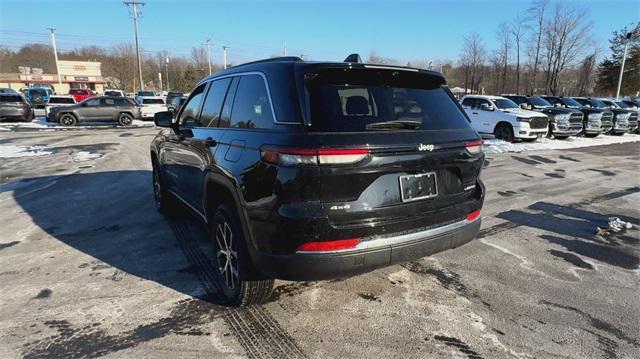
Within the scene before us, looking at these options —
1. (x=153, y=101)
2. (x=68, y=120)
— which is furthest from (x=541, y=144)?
(x=68, y=120)

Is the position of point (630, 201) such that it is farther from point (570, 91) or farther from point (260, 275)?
point (570, 91)

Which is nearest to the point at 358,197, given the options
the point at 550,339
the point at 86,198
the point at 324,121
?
the point at 324,121

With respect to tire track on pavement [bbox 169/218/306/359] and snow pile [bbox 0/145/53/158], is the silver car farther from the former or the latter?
tire track on pavement [bbox 169/218/306/359]

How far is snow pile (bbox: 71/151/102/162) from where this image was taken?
10.6m

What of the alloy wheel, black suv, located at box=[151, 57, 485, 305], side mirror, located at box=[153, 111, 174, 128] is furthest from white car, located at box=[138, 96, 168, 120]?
black suv, located at box=[151, 57, 485, 305]

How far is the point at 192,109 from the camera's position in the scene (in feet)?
14.4

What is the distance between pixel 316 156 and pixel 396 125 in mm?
672

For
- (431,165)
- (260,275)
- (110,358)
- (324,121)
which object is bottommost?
(110,358)

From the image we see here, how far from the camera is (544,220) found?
18.2 ft

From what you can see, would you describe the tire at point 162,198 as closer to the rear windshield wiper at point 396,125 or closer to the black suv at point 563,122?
the rear windshield wiper at point 396,125

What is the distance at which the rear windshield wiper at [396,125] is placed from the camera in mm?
2615

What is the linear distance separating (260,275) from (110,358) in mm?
1072

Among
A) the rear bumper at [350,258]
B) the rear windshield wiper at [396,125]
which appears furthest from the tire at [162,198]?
the rear windshield wiper at [396,125]

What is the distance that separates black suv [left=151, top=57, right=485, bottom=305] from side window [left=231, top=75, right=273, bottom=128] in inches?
0.4
